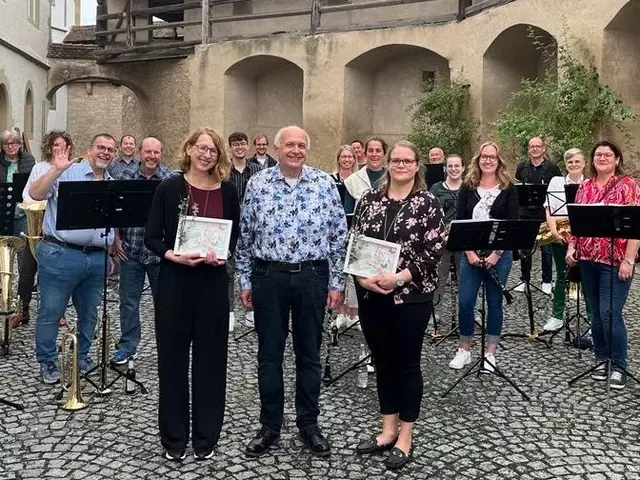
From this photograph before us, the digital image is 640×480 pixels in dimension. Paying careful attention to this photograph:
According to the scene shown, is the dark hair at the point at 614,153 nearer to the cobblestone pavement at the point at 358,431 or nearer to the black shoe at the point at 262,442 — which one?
the cobblestone pavement at the point at 358,431

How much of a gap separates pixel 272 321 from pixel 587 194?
9.86ft

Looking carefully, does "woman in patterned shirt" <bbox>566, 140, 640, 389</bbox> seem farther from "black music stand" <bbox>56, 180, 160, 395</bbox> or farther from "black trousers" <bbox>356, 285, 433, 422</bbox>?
"black music stand" <bbox>56, 180, 160, 395</bbox>

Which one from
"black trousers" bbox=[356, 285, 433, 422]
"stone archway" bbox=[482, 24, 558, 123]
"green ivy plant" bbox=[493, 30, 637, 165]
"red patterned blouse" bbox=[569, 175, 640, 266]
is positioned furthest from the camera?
"stone archway" bbox=[482, 24, 558, 123]

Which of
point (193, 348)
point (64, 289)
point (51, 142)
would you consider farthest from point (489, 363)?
point (51, 142)

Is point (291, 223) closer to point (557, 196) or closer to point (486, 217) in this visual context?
point (486, 217)

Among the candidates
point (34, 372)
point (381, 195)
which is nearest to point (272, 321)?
point (381, 195)

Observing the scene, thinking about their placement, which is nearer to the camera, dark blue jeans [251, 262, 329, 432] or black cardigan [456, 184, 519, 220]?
dark blue jeans [251, 262, 329, 432]

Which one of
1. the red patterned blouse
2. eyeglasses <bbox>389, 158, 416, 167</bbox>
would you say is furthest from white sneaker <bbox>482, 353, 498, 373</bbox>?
eyeglasses <bbox>389, 158, 416, 167</bbox>

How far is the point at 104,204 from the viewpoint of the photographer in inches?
183

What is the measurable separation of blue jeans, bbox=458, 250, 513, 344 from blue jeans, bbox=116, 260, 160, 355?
8.12 feet

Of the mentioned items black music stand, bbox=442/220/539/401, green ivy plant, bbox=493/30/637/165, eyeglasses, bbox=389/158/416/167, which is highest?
green ivy plant, bbox=493/30/637/165

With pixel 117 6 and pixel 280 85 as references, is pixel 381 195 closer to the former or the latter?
pixel 280 85

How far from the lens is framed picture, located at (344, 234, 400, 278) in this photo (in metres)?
3.83

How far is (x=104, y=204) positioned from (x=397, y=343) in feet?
7.06
